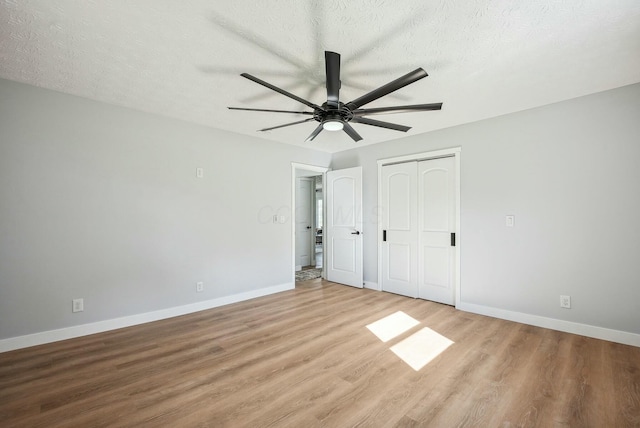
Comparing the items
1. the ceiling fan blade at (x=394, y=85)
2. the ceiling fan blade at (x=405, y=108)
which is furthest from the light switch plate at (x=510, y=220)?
the ceiling fan blade at (x=394, y=85)

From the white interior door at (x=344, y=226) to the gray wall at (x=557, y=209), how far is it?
1.69 meters

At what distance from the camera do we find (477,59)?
7.52 feet

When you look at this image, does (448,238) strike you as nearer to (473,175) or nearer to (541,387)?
(473,175)

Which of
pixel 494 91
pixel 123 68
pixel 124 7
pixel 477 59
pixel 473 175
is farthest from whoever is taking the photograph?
pixel 473 175

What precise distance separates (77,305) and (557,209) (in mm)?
5281

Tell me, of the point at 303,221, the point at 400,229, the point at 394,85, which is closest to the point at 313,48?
the point at 394,85

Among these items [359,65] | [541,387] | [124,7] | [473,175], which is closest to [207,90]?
[124,7]

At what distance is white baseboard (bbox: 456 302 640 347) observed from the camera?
2.76 metres

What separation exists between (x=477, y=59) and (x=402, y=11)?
930 mm

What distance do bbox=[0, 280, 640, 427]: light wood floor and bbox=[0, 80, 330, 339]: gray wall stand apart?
0.47m

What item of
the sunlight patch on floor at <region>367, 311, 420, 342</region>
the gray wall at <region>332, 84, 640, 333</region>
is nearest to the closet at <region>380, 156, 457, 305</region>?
the gray wall at <region>332, 84, 640, 333</region>

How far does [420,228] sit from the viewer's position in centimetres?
435

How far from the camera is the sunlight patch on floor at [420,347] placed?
249 centimetres

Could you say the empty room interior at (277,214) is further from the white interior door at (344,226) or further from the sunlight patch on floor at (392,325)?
the white interior door at (344,226)
